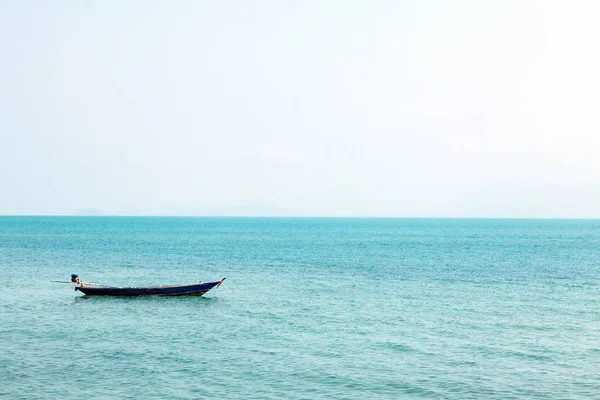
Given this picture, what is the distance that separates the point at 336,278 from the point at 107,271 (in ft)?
101

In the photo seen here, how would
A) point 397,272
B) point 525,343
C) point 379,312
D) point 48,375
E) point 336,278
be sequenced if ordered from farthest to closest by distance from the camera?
point 397,272 → point 336,278 → point 379,312 → point 525,343 → point 48,375

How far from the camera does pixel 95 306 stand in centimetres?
4950

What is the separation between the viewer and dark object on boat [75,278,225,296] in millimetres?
53750

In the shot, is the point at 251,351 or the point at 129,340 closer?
the point at 251,351

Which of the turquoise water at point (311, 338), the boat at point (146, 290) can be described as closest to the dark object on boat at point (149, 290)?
the boat at point (146, 290)

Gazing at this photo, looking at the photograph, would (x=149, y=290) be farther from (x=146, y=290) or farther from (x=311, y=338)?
(x=311, y=338)

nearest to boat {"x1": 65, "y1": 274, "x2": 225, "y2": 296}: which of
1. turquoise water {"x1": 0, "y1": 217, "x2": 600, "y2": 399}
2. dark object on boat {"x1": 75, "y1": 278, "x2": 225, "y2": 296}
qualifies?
dark object on boat {"x1": 75, "y1": 278, "x2": 225, "y2": 296}

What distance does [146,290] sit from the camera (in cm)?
5381

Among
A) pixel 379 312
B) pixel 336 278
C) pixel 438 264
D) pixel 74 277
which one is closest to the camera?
pixel 379 312

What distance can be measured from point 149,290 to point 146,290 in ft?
0.90

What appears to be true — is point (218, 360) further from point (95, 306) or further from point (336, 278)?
point (336, 278)

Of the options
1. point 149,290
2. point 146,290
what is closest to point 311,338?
point 149,290

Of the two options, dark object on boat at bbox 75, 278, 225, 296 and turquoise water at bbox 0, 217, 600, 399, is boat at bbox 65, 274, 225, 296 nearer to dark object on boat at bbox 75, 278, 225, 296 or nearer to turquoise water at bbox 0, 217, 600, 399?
dark object on boat at bbox 75, 278, 225, 296

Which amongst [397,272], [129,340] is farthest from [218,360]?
[397,272]
